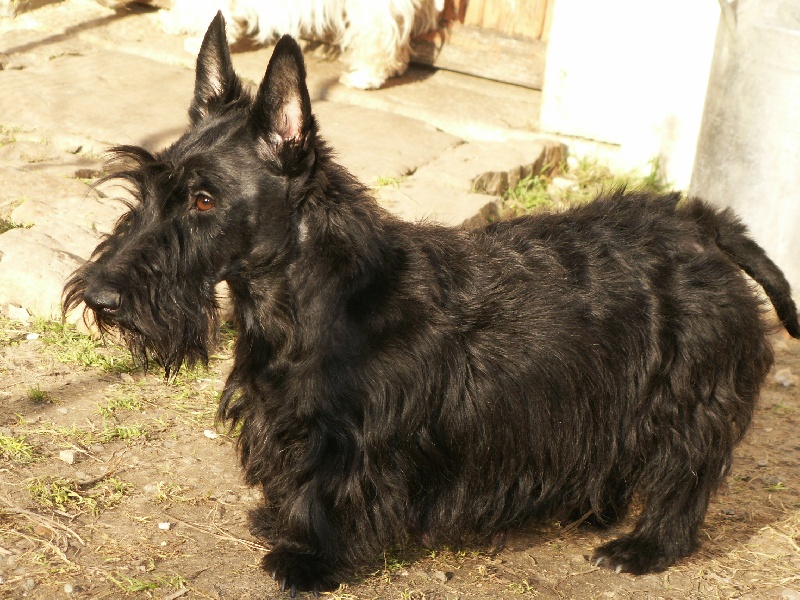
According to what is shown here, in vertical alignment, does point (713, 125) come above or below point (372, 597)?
above

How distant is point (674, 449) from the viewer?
11.4 ft

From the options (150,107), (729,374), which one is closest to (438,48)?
(150,107)

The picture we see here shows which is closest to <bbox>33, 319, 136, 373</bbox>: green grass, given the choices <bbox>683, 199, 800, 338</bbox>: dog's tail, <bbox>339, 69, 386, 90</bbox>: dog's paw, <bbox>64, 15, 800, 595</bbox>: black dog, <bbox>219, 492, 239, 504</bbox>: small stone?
<bbox>219, 492, 239, 504</bbox>: small stone

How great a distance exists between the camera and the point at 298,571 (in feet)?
10.4

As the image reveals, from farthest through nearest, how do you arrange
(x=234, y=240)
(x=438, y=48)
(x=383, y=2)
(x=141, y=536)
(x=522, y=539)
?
(x=438, y=48) < (x=383, y=2) < (x=522, y=539) < (x=141, y=536) < (x=234, y=240)

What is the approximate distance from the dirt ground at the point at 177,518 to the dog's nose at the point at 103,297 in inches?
34.4

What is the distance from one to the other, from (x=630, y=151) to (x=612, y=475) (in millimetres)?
3642

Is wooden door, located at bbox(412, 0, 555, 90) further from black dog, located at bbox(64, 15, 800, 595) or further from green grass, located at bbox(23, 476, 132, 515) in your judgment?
green grass, located at bbox(23, 476, 132, 515)

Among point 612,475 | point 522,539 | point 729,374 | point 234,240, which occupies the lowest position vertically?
point 522,539

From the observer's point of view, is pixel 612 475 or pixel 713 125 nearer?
pixel 612 475

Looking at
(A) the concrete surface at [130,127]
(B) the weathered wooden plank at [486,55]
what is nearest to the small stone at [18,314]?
(A) the concrete surface at [130,127]

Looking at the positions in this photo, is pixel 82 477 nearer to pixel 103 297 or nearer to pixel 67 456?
pixel 67 456

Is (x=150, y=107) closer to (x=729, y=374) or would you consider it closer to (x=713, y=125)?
(x=713, y=125)

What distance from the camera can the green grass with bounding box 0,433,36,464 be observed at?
12.1ft
